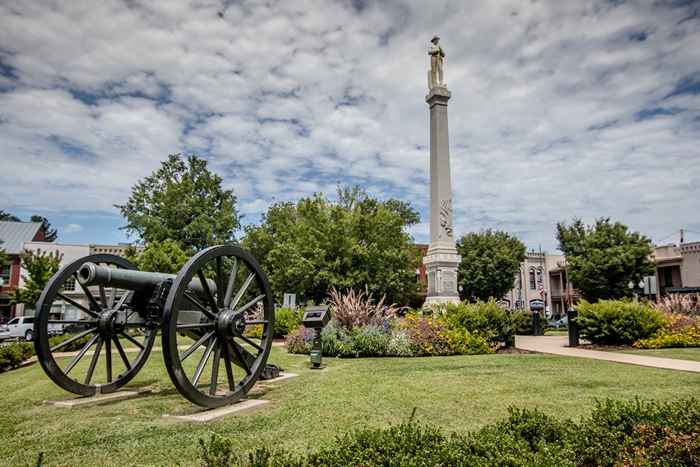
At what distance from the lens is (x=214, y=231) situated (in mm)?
36875

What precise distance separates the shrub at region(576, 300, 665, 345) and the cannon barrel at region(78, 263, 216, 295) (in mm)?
11377

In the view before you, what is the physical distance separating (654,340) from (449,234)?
8.10 metres

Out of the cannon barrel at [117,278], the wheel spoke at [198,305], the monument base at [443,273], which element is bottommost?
the wheel spoke at [198,305]

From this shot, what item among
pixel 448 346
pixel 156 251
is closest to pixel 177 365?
pixel 448 346

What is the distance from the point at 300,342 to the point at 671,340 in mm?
10049

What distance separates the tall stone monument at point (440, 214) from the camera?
746 inches

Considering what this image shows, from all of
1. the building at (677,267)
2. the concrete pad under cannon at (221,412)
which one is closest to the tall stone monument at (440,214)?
the concrete pad under cannon at (221,412)

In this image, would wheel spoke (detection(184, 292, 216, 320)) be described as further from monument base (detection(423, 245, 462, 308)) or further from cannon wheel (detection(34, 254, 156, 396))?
monument base (detection(423, 245, 462, 308))

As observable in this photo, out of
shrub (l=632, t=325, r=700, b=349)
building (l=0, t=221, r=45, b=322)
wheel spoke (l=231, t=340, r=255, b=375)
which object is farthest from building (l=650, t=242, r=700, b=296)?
building (l=0, t=221, r=45, b=322)

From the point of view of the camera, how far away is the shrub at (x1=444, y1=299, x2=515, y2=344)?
12750 mm

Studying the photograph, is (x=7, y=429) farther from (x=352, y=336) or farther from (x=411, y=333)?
(x=411, y=333)

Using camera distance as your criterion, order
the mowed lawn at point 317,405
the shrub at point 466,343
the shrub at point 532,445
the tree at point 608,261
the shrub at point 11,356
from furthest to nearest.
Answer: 1. the tree at point 608,261
2. the shrub at point 466,343
3. the shrub at point 11,356
4. the mowed lawn at point 317,405
5. the shrub at point 532,445

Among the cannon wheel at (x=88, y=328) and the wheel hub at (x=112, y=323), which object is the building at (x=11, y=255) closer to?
the cannon wheel at (x=88, y=328)

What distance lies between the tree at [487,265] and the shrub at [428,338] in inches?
1147
